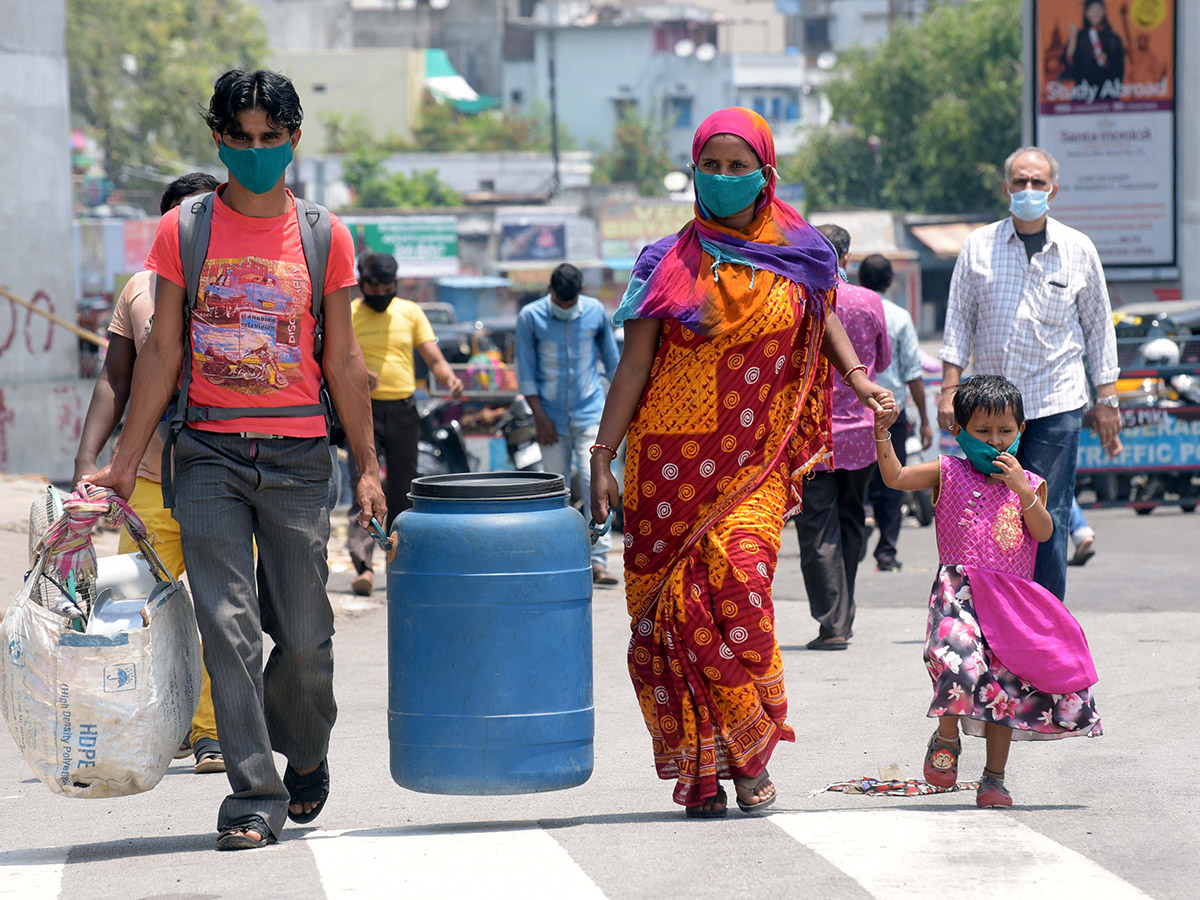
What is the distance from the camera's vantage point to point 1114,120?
20.9m

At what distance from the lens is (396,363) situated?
1005 cm

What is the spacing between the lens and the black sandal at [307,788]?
480cm

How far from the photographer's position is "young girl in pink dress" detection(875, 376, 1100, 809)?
4805 mm

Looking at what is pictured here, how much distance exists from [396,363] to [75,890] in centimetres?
610

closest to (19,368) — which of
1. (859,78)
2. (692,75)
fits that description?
(859,78)

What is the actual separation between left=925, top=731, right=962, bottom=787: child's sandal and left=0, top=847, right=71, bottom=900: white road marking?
2.42 meters

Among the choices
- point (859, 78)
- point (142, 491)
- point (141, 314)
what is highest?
point (859, 78)

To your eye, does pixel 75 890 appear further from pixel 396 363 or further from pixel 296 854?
pixel 396 363

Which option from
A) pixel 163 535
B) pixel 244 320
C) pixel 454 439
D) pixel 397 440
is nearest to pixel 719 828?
pixel 244 320

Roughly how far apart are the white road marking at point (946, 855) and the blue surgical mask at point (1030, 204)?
107 inches

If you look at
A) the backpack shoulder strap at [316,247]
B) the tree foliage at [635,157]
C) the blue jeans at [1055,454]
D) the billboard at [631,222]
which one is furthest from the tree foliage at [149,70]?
the backpack shoulder strap at [316,247]

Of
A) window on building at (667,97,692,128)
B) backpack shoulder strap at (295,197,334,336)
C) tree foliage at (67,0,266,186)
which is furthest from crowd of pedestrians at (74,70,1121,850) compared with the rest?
window on building at (667,97,692,128)

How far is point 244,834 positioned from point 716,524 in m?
1.51

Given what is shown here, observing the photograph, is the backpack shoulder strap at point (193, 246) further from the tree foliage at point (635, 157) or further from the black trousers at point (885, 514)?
the tree foliage at point (635, 157)
